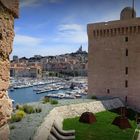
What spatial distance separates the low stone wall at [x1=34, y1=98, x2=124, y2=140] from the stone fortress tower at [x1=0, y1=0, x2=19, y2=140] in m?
6.96

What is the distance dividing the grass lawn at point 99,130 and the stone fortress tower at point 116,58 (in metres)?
5.75

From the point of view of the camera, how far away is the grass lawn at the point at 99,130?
1368 cm

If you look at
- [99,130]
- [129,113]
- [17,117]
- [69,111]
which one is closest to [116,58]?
[129,113]

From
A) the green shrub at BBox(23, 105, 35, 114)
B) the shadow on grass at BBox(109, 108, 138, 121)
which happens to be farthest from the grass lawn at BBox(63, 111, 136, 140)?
the shadow on grass at BBox(109, 108, 138, 121)

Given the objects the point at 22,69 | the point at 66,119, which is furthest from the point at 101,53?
the point at 22,69

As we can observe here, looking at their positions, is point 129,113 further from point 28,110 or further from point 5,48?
point 5,48

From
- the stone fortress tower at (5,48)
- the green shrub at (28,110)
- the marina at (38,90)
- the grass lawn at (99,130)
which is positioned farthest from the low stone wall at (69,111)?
the marina at (38,90)

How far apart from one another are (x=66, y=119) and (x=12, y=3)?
13.5 m

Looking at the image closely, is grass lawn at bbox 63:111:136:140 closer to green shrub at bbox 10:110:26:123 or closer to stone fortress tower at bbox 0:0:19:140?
green shrub at bbox 10:110:26:123

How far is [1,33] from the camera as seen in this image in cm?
339

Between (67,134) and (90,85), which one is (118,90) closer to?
(90,85)

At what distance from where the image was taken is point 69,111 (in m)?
17.8

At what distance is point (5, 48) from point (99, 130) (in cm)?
1191

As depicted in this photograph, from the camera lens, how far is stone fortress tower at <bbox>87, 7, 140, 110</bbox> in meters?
22.3
